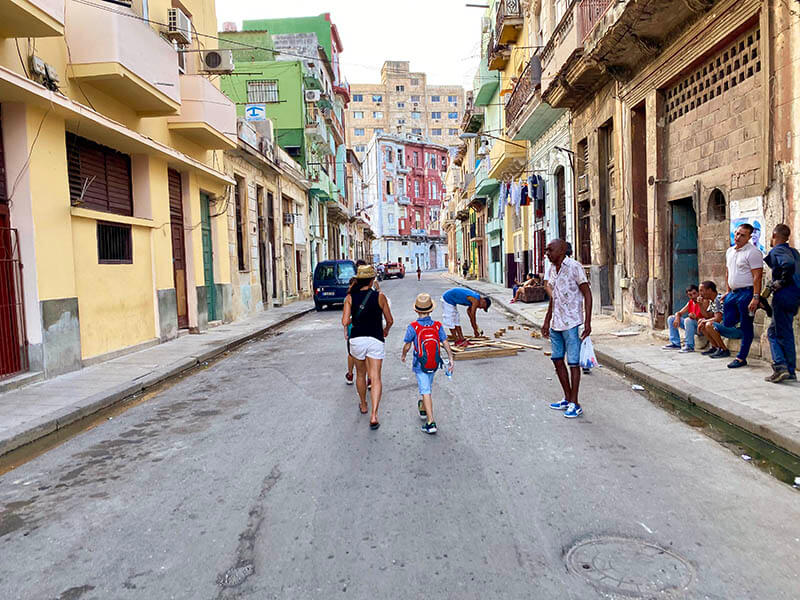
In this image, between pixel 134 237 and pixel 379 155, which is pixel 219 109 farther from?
pixel 379 155

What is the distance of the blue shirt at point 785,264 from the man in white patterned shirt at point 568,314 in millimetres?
2286

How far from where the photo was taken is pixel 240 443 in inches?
212

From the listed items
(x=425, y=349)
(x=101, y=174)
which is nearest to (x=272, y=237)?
(x=101, y=174)

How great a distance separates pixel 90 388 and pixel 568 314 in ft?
20.7

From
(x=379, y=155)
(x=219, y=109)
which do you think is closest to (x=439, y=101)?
(x=379, y=155)

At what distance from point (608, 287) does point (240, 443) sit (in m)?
11.7

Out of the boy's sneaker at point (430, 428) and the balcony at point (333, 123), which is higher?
A: the balcony at point (333, 123)

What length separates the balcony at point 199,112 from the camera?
13938 mm

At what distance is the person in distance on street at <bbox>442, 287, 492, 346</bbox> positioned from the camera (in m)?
10.0

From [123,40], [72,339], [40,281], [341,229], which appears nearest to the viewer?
[40,281]

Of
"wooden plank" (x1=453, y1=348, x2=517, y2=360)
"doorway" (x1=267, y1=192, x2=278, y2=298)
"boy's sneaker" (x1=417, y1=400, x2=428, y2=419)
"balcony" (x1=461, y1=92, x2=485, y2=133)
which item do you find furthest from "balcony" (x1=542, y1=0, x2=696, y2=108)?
"balcony" (x1=461, y1=92, x2=485, y2=133)

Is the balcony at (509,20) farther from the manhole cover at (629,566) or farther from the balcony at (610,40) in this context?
the manhole cover at (629,566)

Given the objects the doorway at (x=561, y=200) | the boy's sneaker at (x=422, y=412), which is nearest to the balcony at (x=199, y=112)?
the boy's sneaker at (x=422, y=412)

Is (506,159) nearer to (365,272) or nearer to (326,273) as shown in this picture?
(326,273)
